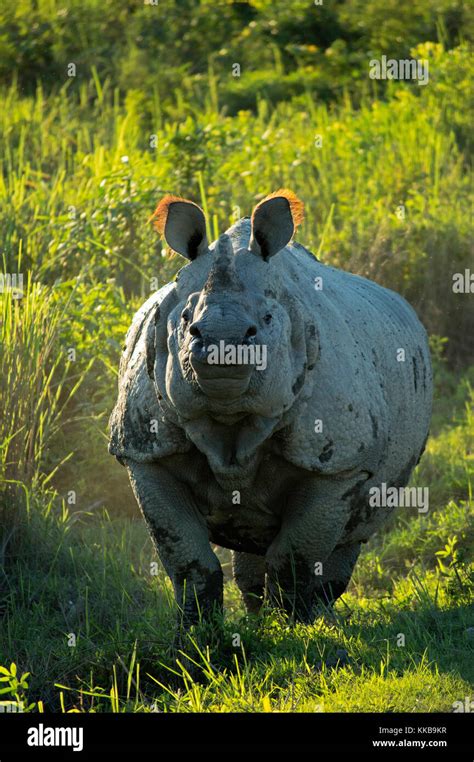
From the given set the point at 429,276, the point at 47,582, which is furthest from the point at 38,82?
the point at 47,582

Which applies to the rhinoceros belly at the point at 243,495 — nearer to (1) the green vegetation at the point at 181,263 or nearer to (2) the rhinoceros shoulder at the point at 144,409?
(2) the rhinoceros shoulder at the point at 144,409

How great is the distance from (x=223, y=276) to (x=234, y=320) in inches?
8.5

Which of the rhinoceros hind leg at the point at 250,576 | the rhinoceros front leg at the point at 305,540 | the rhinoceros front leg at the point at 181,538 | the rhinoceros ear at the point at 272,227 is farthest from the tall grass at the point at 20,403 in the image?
the rhinoceros ear at the point at 272,227

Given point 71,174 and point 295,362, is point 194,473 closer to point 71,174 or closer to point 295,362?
point 295,362

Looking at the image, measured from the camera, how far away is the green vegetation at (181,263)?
5.70 metres

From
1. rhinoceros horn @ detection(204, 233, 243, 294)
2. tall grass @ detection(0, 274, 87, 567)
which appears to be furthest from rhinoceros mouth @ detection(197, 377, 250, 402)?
tall grass @ detection(0, 274, 87, 567)

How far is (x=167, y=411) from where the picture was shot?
17.5ft

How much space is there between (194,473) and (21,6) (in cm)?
1190

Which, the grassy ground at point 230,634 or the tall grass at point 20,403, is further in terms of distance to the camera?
the tall grass at point 20,403

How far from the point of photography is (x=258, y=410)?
497cm

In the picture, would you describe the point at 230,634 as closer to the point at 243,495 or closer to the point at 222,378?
the point at 243,495

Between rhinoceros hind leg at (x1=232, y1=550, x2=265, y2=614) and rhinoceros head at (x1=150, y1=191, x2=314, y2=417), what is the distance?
1607mm

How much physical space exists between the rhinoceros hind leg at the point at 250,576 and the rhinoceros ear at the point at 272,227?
1.93 meters

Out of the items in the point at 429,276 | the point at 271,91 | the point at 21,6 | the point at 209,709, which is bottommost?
the point at 209,709
